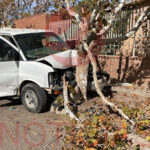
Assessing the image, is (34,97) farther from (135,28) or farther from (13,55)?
(135,28)

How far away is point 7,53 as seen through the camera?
525 cm

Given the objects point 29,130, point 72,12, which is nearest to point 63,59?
point 72,12

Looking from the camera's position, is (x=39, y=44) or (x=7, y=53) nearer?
(x=7, y=53)

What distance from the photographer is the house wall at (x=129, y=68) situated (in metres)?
7.48

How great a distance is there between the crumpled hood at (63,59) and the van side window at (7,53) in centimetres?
71

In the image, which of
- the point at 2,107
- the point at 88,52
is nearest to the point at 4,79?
the point at 2,107

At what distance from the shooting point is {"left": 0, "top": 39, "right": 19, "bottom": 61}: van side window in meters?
5.17

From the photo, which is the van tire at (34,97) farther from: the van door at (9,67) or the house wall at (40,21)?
the house wall at (40,21)

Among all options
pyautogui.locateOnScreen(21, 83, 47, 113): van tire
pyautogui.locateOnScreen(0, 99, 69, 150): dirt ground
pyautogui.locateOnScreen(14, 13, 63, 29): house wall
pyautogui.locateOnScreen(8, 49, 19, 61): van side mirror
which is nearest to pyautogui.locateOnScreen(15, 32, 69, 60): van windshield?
pyautogui.locateOnScreen(8, 49, 19, 61): van side mirror

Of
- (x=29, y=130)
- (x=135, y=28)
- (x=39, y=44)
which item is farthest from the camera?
(x=39, y=44)

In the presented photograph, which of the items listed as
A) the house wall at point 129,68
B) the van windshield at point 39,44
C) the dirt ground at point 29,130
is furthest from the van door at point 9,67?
the house wall at point 129,68

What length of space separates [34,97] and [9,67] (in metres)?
1.06

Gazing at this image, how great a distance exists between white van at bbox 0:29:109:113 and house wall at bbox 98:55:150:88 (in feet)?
10.5

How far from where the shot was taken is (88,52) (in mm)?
4887
